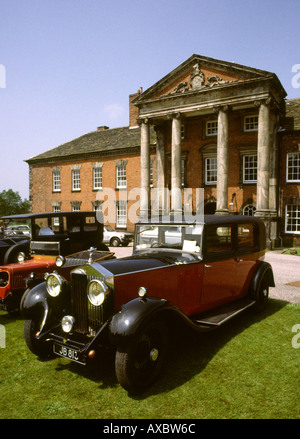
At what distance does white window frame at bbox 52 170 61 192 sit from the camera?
3056 cm

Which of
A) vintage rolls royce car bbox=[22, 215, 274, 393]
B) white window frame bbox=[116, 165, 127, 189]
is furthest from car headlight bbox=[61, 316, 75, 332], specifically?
white window frame bbox=[116, 165, 127, 189]

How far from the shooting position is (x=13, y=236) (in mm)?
9344

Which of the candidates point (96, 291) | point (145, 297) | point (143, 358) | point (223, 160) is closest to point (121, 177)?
point (223, 160)

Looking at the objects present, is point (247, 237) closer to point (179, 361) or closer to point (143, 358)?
point (179, 361)

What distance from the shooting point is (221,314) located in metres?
4.95

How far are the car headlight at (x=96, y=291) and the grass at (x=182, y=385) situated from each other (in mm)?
987

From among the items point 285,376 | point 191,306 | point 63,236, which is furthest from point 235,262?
point 63,236

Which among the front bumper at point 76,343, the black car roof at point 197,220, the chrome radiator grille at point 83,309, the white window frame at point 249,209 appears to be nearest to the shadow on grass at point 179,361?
the front bumper at point 76,343

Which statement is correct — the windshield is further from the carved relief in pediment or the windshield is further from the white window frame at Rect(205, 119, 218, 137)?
the white window frame at Rect(205, 119, 218, 137)

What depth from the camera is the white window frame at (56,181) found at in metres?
30.6

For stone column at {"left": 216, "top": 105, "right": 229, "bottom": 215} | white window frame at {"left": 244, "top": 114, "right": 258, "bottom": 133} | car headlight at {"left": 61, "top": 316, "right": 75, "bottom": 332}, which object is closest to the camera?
car headlight at {"left": 61, "top": 316, "right": 75, "bottom": 332}

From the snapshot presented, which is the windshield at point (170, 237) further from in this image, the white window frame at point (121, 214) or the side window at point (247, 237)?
the white window frame at point (121, 214)

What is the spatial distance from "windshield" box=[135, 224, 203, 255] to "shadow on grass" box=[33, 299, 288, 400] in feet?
4.34
